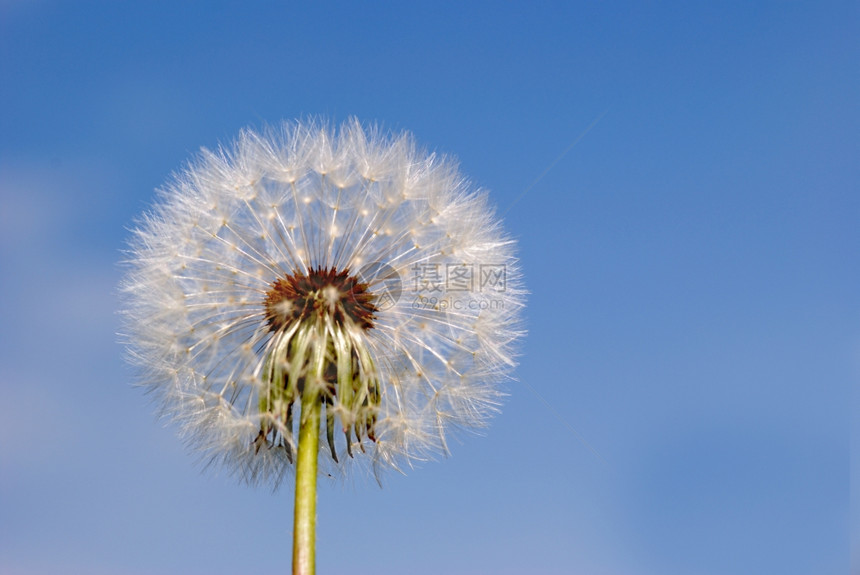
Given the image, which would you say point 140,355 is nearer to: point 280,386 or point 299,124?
point 280,386

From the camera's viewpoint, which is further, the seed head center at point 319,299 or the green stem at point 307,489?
the seed head center at point 319,299

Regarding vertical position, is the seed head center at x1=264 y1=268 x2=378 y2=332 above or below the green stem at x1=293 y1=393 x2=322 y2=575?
above

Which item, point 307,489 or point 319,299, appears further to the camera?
point 319,299

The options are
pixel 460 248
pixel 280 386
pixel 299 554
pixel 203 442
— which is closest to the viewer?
pixel 299 554

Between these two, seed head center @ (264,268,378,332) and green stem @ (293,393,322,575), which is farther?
seed head center @ (264,268,378,332)

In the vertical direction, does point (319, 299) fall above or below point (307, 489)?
above

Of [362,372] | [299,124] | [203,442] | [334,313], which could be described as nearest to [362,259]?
[334,313]

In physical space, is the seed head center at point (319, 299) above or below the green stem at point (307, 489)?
above

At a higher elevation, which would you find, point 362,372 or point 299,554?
point 362,372
